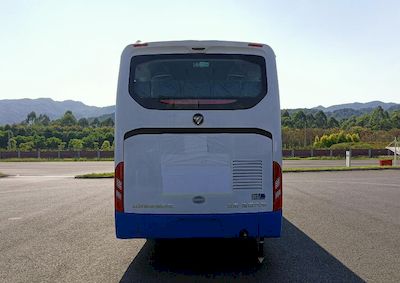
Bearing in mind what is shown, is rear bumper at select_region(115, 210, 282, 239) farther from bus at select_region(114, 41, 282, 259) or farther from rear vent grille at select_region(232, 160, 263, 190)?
rear vent grille at select_region(232, 160, 263, 190)

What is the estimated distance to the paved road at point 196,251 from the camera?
5.64m

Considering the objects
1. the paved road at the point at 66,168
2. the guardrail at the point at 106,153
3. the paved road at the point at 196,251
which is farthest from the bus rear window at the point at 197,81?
the guardrail at the point at 106,153

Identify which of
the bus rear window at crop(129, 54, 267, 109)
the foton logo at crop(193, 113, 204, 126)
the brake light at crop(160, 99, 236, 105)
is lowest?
the foton logo at crop(193, 113, 204, 126)

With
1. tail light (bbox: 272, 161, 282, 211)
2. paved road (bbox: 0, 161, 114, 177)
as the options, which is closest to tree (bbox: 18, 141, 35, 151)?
paved road (bbox: 0, 161, 114, 177)

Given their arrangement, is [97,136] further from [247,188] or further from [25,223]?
[247,188]

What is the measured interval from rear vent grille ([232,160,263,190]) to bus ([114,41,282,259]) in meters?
0.01

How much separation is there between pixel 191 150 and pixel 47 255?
295cm

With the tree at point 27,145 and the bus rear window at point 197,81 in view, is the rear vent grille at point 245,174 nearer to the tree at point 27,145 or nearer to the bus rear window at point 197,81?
the bus rear window at point 197,81

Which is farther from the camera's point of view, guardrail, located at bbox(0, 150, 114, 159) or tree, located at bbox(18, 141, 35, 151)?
tree, located at bbox(18, 141, 35, 151)

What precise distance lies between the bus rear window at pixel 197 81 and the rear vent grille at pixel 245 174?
723 millimetres

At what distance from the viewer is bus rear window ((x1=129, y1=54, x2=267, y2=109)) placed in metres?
5.67

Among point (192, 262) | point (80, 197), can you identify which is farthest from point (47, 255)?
point (80, 197)

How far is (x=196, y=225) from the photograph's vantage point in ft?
18.5

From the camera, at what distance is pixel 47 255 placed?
6.71 m
